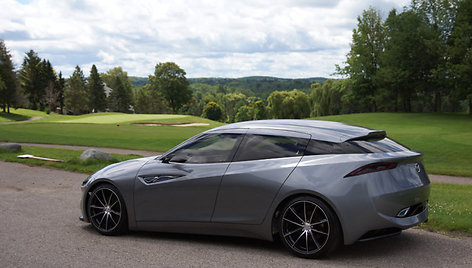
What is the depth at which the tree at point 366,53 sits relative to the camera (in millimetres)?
62844

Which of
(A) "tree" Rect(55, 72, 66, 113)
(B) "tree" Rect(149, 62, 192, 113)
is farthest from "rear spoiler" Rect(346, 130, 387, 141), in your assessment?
(A) "tree" Rect(55, 72, 66, 113)

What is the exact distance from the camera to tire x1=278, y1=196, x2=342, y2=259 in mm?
4898

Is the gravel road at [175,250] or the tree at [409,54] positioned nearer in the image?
the gravel road at [175,250]

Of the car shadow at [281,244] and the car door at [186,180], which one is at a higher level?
the car door at [186,180]

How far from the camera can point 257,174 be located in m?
5.32

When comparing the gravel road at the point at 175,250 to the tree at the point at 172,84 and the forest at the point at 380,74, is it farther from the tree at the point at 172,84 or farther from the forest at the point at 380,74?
the tree at the point at 172,84

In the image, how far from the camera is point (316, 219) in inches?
197

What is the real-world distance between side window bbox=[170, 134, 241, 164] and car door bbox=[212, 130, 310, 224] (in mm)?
161

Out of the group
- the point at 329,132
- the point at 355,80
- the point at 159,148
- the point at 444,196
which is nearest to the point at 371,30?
the point at 355,80

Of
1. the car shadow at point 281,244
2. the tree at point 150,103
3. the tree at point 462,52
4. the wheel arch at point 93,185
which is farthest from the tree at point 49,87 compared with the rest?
the car shadow at point 281,244

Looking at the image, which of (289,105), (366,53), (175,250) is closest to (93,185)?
(175,250)

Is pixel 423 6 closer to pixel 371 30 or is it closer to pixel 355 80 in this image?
pixel 371 30

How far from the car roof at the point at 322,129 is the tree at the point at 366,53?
5933cm

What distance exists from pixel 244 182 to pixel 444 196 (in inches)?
226
